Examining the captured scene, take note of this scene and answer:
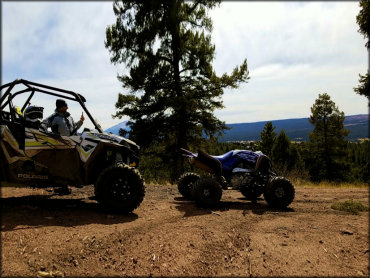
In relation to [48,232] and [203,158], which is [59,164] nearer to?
[48,232]

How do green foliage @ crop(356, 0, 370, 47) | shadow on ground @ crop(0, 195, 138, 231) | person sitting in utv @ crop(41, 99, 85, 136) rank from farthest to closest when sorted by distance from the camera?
1. green foliage @ crop(356, 0, 370, 47)
2. person sitting in utv @ crop(41, 99, 85, 136)
3. shadow on ground @ crop(0, 195, 138, 231)

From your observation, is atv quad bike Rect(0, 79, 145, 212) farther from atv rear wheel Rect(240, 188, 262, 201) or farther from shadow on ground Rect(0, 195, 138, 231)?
atv rear wheel Rect(240, 188, 262, 201)

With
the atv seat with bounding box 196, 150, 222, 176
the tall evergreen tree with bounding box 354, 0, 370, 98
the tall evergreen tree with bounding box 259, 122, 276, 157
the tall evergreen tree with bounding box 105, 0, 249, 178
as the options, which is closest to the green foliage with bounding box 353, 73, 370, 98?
the tall evergreen tree with bounding box 354, 0, 370, 98

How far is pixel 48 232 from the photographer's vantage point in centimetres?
365

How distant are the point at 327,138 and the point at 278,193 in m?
27.3

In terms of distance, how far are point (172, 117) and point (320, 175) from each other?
25.8 meters

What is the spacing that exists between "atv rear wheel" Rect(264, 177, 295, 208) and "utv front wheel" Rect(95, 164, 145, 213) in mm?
3171

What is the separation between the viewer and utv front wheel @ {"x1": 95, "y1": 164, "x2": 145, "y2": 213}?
474cm

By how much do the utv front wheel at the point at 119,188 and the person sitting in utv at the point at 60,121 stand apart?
4.16ft

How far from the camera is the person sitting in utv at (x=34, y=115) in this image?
478 cm

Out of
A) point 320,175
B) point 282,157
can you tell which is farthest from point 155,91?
point 282,157

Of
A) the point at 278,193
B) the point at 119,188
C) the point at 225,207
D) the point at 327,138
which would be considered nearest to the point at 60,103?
the point at 119,188

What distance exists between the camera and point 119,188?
4.82 meters

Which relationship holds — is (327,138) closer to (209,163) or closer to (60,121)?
(209,163)
